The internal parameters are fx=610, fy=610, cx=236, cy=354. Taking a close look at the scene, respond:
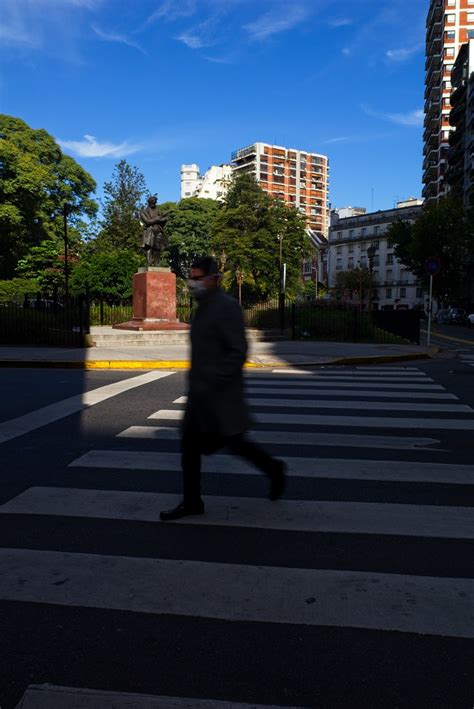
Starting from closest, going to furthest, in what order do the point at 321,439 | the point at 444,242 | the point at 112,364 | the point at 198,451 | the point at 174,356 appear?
the point at 198,451, the point at 321,439, the point at 112,364, the point at 174,356, the point at 444,242

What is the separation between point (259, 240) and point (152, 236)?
2387cm

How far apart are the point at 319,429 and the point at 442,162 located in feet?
287

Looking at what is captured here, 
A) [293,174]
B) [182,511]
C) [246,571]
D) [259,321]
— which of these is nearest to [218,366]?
[182,511]

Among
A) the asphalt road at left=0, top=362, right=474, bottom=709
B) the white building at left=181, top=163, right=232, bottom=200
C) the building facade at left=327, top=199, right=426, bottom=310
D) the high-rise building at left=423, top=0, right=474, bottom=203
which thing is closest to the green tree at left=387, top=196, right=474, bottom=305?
the high-rise building at left=423, top=0, right=474, bottom=203

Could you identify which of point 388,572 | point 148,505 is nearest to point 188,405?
point 148,505

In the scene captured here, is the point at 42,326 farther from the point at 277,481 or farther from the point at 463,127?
the point at 463,127

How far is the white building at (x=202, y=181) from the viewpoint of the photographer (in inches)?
4820

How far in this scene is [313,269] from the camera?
11594cm

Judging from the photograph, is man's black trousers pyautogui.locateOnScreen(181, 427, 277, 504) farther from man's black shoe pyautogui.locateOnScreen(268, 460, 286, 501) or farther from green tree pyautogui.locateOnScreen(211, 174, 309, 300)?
green tree pyautogui.locateOnScreen(211, 174, 309, 300)

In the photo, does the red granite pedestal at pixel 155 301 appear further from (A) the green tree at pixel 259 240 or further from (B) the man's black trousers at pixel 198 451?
(A) the green tree at pixel 259 240

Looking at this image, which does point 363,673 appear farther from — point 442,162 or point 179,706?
point 442,162

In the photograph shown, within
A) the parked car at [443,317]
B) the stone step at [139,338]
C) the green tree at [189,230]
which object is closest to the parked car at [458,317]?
the parked car at [443,317]

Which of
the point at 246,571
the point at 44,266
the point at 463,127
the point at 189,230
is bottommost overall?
the point at 246,571

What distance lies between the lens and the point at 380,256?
10000 centimetres
